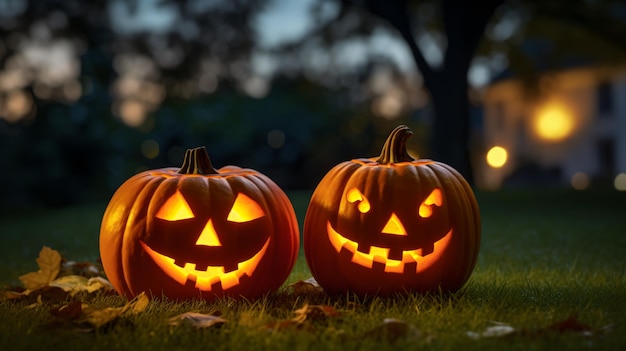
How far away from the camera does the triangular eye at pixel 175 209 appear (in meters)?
3.04

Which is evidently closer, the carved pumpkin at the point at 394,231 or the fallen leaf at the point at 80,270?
the carved pumpkin at the point at 394,231

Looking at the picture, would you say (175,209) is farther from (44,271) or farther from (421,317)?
(421,317)

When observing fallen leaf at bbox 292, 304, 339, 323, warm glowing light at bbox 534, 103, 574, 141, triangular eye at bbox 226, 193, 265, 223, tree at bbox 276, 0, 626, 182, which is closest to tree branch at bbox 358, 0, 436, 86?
tree at bbox 276, 0, 626, 182

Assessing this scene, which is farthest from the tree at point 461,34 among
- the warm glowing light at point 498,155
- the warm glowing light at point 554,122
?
the warm glowing light at point 554,122

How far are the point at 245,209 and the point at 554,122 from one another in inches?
1013

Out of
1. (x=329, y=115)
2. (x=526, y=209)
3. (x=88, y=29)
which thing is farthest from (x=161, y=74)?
(x=526, y=209)

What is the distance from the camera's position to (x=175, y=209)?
3.07 meters

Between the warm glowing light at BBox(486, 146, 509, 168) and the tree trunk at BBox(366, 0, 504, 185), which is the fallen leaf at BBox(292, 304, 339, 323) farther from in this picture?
the tree trunk at BBox(366, 0, 504, 185)

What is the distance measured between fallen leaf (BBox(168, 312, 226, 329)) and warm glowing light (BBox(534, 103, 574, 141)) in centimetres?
2604

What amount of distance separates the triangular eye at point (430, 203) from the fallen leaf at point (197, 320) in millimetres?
1063

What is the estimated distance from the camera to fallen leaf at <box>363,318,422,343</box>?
2.29m

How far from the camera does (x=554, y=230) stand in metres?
6.73

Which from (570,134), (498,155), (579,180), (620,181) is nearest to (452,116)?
(498,155)

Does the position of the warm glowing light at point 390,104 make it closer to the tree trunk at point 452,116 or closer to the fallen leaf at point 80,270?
the tree trunk at point 452,116
